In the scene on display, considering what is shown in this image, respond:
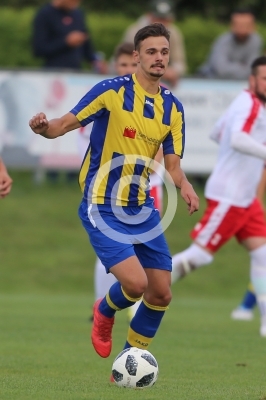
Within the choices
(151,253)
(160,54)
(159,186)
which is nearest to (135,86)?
(160,54)

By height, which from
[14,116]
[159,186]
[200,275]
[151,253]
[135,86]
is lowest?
[200,275]

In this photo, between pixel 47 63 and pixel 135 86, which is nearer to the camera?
pixel 135 86

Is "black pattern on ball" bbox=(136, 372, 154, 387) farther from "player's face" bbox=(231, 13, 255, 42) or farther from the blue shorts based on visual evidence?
"player's face" bbox=(231, 13, 255, 42)

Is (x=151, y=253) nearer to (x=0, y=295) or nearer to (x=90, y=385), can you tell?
(x=90, y=385)

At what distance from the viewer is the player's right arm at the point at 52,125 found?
6660 mm

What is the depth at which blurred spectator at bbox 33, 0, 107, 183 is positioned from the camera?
51.5 feet

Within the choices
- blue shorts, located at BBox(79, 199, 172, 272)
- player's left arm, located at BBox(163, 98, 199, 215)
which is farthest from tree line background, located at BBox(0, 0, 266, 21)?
blue shorts, located at BBox(79, 199, 172, 272)

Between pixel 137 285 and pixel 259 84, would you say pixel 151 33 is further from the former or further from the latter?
pixel 259 84

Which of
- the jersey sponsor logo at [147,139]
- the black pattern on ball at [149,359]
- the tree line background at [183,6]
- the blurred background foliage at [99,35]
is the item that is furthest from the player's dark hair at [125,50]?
the tree line background at [183,6]

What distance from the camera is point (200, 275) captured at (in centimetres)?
1505

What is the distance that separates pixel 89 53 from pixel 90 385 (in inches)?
408

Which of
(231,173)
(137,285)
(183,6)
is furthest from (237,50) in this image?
(137,285)

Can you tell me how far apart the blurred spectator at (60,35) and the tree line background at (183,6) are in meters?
8.45

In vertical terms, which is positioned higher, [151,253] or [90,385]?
[151,253]
